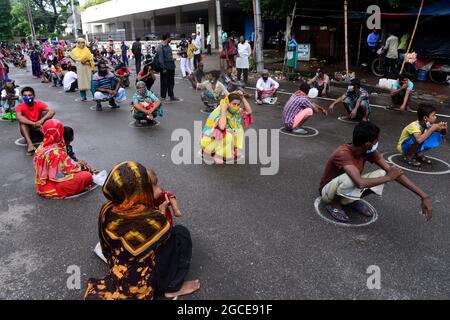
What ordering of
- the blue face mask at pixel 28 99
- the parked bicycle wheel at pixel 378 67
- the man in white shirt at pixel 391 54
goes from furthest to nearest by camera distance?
the parked bicycle wheel at pixel 378 67 < the man in white shirt at pixel 391 54 < the blue face mask at pixel 28 99

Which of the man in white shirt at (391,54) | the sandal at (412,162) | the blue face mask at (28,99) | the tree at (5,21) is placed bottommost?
the sandal at (412,162)

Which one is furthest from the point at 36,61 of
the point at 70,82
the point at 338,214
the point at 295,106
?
the point at 338,214

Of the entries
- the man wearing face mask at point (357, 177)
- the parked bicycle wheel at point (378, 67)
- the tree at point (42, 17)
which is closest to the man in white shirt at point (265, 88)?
the man wearing face mask at point (357, 177)

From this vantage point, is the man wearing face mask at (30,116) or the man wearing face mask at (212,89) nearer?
the man wearing face mask at (30,116)

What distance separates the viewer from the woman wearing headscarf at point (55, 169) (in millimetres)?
4418

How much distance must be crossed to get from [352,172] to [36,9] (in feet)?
229

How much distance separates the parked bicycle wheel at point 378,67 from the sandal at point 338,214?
11.9 m

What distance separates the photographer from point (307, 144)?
6578mm

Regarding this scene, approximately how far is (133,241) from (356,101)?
675 cm

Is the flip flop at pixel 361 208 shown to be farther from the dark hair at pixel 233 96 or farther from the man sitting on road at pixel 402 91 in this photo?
the man sitting on road at pixel 402 91

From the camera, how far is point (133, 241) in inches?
101

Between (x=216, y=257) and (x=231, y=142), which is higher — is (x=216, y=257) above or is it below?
below

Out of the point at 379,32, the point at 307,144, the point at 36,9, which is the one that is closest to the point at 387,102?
the point at 307,144
